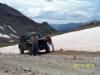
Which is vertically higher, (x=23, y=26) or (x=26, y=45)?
(x=23, y=26)

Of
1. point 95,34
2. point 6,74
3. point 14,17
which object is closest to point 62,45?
point 95,34

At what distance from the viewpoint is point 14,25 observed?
546 feet

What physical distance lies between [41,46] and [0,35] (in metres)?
125

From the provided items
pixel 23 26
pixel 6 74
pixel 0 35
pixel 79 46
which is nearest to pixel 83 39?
pixel 79 46

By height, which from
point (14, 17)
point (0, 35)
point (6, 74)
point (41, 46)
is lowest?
point (6, 74)

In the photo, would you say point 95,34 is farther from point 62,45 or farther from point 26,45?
point 26,45

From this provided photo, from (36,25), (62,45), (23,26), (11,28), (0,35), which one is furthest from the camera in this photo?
(36,25)

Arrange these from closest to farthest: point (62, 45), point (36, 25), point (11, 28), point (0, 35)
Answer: point (62, 45) → point (0, 35) → point (11, 28) → point (36, 25)

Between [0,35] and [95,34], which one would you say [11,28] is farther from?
[95,34]

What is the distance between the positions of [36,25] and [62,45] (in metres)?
161

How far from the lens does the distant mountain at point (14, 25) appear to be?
157 m

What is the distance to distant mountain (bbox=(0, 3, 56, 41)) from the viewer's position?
15662 centimetres

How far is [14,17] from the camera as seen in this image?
18288cm

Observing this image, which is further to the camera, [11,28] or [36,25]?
[36,25]
